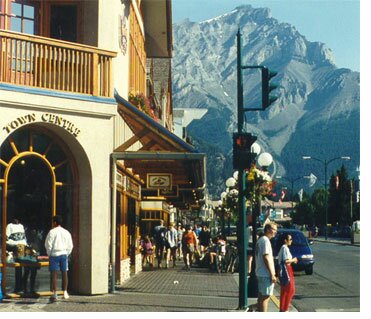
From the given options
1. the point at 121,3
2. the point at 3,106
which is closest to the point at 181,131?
the point at 121,3

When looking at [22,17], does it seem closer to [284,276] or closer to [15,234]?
[15,234]

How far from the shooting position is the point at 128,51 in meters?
23.0

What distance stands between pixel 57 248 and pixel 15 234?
1057 millimetres

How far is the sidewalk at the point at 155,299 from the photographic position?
47.9ft

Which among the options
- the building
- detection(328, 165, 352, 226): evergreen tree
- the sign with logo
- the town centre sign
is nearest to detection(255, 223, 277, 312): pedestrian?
the building

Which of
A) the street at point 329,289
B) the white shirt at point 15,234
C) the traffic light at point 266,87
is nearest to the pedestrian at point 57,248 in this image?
the white shirt at point 15,234

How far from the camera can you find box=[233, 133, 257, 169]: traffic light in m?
15.4

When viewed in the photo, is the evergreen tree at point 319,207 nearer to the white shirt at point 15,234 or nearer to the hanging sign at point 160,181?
the hanging sign at point 160,181

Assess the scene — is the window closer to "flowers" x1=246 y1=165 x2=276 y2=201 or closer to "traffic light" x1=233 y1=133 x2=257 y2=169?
"traffic light" x1=233 y1=133 x2=257 y2=169

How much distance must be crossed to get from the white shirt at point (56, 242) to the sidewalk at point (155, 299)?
97 cm

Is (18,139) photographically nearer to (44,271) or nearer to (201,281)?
(44,271)

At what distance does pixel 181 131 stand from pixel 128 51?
63.3 m

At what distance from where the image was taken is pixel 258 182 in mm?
21891

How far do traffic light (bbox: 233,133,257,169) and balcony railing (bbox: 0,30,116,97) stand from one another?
3316 millimetres
